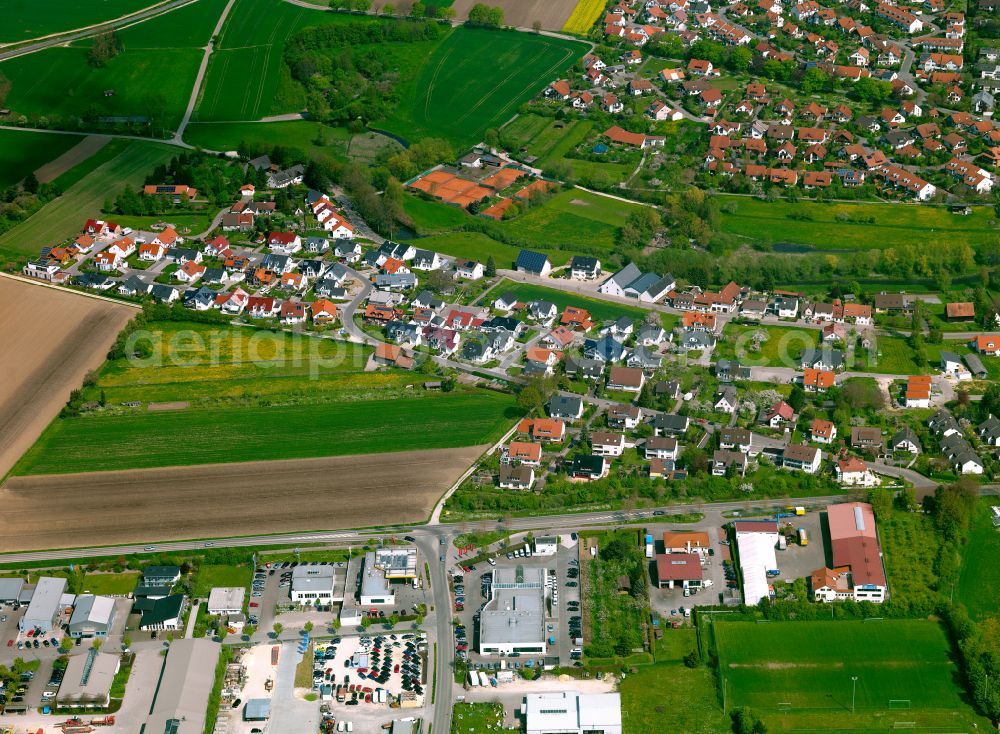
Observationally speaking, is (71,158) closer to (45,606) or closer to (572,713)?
(45,606)

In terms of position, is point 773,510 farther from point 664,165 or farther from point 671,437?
point 664,165

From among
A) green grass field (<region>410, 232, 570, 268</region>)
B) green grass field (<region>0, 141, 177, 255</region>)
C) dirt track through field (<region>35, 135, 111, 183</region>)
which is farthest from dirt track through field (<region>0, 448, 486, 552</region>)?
dirt track through field (<region>35, 135, 111, 183</region>)

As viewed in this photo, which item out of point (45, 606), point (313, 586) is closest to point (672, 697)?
point (313, 586)

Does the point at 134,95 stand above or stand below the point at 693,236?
above

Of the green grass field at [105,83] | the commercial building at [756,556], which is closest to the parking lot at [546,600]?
the commercial building at [756,556]

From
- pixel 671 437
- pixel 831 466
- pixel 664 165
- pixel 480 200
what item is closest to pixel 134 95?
pixel 480 200

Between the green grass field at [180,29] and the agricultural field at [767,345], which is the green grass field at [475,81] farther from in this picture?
the agricultural field at [767,345]

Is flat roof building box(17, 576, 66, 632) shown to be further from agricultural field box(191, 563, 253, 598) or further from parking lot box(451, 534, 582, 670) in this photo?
parking lot box(451, 534, 582, 670)
